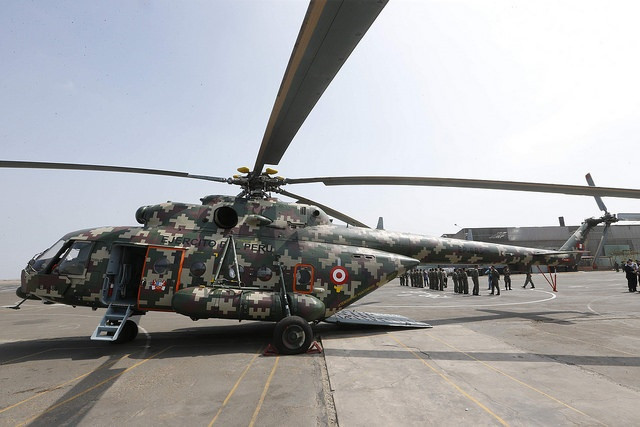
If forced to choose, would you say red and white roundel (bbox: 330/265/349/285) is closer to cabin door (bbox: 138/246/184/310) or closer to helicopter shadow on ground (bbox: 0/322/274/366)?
helicopter shadow on ground (bbox: 0/322/274/366)

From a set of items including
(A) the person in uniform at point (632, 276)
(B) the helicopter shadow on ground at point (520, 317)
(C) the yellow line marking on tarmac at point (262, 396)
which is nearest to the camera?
(C) the yellow line marking on tarmac at point (262, 396)

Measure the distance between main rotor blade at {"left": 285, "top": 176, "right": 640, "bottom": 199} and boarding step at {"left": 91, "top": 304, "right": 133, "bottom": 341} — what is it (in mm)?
5723

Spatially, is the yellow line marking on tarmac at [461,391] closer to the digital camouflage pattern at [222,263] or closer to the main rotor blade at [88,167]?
the digital camouflage pattern at [222,263]

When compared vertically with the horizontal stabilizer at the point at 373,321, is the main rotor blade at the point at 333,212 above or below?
above

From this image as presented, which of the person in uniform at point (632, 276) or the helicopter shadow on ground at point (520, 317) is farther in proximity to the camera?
the person in uniform at point (632, 276)

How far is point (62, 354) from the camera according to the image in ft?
23.5

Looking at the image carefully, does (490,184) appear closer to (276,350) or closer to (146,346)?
(276,350)

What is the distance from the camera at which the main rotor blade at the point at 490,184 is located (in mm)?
7297

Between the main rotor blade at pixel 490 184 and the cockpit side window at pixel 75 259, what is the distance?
623cm

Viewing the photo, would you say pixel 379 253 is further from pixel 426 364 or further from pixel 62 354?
pixel 62 354

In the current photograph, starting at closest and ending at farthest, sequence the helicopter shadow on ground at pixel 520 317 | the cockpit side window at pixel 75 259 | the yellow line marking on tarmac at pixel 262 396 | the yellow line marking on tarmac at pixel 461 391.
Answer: the yellow line marking on tarmac at pixel 461 391 < the yellow line marking on tarmac at pixel 262 396 < the cockpit side window at pixel 75 259 < the helicopter shadow on ground at pixel 520 317

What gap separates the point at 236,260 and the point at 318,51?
6012 millimetres

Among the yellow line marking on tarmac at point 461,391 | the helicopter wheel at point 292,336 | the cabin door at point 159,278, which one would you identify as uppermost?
the cabin door at point 159,278

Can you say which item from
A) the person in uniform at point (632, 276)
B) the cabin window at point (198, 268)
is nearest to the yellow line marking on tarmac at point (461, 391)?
the cabin window at point (198, 268)
